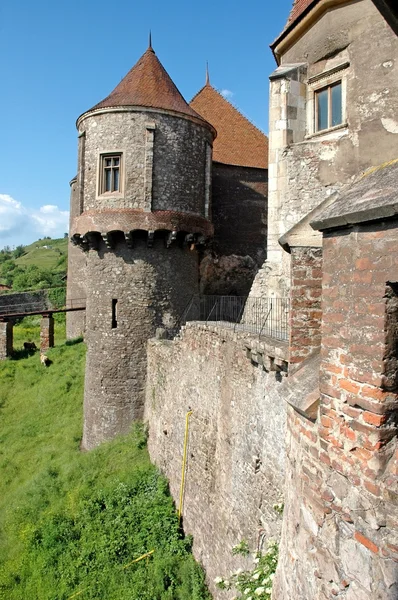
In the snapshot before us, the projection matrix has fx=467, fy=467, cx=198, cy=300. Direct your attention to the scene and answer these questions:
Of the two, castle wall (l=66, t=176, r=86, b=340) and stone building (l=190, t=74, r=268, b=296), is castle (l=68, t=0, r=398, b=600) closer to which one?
stone building (l=190, t=74, r=268, b=296)

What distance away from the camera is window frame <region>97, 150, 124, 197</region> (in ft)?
43.1

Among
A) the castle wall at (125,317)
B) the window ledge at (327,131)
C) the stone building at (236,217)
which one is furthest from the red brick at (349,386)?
the stone building at (236,217)

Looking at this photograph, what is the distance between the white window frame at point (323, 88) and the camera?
823cm

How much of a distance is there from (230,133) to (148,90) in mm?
6287

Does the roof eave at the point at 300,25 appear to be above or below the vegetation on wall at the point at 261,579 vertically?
above

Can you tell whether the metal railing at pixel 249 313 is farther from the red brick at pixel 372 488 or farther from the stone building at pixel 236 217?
the red brick at pixel 372 488

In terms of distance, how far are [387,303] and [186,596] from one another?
326 inches

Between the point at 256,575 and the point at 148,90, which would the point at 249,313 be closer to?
the point at 256,575

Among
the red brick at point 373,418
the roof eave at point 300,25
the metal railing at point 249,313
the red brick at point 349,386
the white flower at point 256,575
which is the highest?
the roof eave at point 300,25

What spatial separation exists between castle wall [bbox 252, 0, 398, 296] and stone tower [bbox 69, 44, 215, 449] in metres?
4.41

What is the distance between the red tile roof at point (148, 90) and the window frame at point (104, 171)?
51.1 inches

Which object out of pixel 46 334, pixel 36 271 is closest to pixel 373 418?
pixel 46 334

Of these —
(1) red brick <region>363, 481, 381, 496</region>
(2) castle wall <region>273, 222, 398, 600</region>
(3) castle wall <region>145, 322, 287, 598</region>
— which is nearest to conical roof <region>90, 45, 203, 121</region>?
(3) castle wall <region>145, 322, 287, 598</region>

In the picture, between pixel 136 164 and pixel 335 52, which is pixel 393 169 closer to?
pixel 335 52
